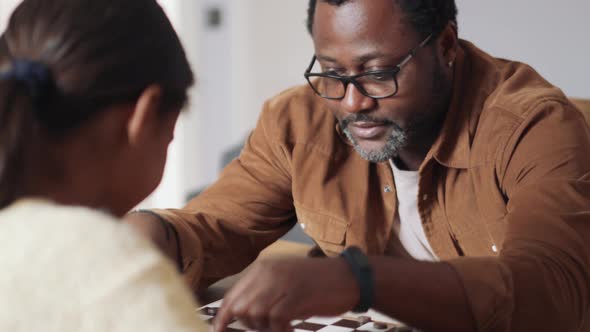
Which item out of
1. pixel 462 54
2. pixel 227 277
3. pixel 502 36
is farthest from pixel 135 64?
pixel 502 36

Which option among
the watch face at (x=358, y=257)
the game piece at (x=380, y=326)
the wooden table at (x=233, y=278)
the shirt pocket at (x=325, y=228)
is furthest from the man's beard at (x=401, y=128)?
the watch face at (x=358, y=257)

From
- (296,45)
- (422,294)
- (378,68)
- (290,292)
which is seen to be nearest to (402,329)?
(422,294)

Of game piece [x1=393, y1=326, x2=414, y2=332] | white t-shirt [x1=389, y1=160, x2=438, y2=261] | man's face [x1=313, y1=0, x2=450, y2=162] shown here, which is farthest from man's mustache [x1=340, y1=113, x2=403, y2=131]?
game piece [x1=393, y1=326, x2=414, y2=332]

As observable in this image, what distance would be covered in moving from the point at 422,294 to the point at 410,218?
66cm

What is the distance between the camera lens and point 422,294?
3.78 feet

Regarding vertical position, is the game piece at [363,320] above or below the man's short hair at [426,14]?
below

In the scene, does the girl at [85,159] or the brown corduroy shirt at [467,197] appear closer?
the girl at [85,159]

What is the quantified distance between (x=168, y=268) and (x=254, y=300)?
9.8 inches

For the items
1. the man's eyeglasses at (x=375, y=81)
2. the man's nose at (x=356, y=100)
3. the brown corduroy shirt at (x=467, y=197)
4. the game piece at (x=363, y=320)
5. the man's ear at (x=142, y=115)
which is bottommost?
the game piece at (x=363, y=320)

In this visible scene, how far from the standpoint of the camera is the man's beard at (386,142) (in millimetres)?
1703

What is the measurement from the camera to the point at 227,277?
68.3 inches

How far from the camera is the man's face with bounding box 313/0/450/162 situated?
1.66 meters

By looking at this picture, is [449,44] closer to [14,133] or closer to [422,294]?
[422,294]

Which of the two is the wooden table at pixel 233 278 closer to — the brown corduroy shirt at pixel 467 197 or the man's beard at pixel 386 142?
the brown corduroy shirt at pixel 467 197
